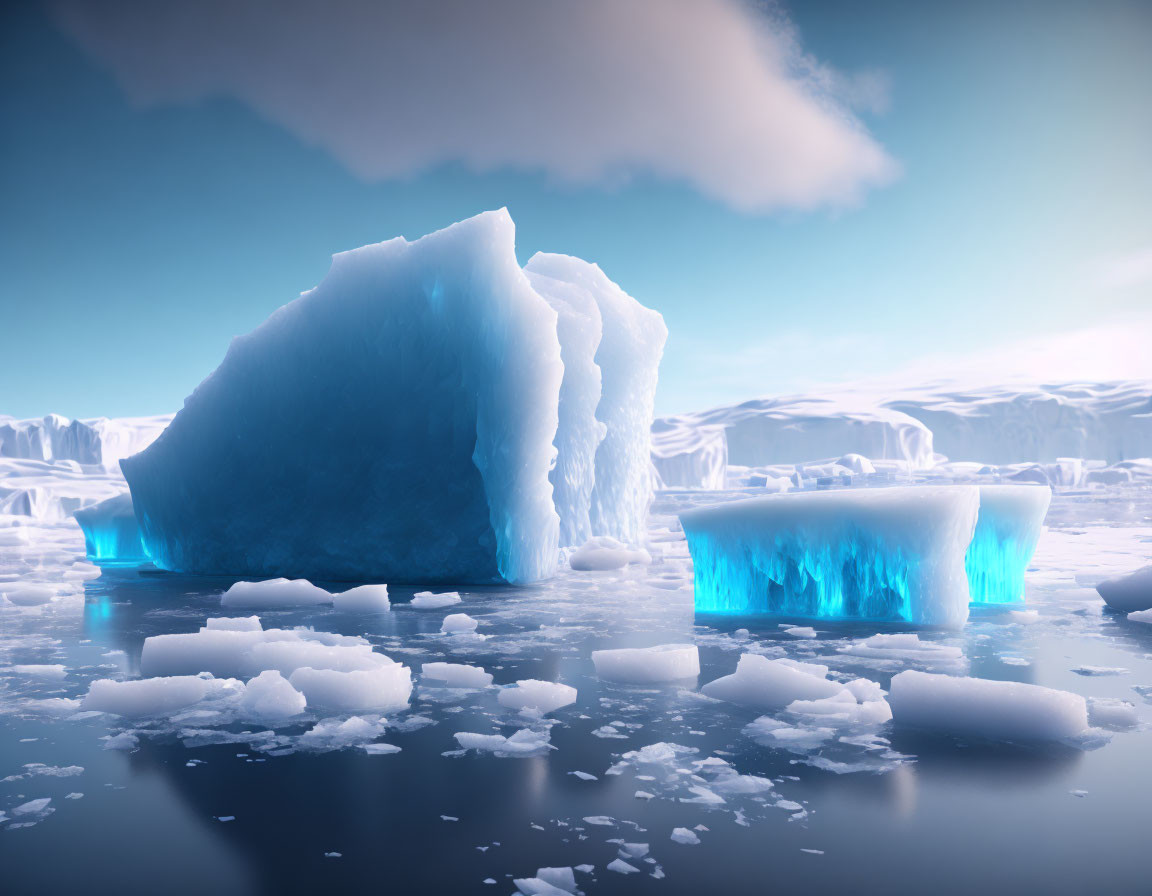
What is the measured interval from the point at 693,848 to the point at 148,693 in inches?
81.3

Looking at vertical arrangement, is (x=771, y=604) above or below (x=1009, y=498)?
below

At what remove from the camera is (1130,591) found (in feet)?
15.7

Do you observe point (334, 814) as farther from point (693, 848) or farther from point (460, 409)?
point (460, 409)

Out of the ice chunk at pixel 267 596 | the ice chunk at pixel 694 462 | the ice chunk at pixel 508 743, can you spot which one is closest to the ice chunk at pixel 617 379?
the ice chunk at pixel 267 596

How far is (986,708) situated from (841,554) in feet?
7.47

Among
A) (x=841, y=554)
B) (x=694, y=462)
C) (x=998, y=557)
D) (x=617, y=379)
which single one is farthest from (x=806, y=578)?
(x=694, y=462)

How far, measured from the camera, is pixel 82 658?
12.0ft

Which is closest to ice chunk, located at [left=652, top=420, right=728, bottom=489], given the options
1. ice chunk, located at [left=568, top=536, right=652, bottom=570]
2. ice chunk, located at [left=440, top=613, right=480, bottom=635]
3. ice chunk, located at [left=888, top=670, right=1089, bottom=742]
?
ice chunk, located at [left=568, top=536, right=652, bottom=570]

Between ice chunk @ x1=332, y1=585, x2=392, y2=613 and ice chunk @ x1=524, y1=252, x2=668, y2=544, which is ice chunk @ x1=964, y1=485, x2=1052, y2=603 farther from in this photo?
ice chunk @ x1=524, y1=252, x2=668, y2=544

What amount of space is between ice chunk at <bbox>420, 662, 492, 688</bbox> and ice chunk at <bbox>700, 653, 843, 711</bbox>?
Answer: 869mm

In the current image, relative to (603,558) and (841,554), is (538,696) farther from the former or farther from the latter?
(603,558)

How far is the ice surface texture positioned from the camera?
6.48 metres

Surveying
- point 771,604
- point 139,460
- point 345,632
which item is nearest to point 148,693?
point 345,632

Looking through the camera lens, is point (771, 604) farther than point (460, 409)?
No
